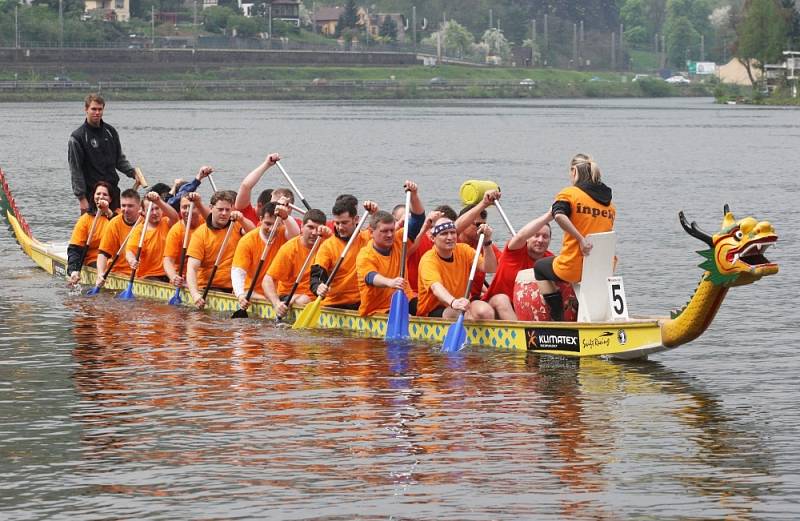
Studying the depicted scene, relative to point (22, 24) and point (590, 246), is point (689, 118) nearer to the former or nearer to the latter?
point (22, 24)

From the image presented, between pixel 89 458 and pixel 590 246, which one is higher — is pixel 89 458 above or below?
below

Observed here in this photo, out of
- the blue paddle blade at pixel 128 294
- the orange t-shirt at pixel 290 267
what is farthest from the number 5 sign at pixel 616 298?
the blue paddle blade at pixel 128 294

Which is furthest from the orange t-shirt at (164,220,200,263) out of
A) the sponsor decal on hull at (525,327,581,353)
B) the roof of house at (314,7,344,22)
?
the roof of house at (314,7,344,22)

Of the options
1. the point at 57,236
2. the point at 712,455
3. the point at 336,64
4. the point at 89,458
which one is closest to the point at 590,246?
the point at 712,455

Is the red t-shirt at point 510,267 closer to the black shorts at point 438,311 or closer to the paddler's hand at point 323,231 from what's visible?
the black shorts at point 438,311

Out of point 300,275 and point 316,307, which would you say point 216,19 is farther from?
point 316,307

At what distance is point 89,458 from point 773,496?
218 inches

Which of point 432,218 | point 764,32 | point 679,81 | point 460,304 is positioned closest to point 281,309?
point 432,218

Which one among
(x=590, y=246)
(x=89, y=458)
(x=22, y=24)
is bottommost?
(x=89, y=458)

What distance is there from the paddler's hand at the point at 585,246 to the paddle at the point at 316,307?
3472 mm

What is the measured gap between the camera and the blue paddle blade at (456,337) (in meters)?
17.2

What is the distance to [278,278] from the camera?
1964cm

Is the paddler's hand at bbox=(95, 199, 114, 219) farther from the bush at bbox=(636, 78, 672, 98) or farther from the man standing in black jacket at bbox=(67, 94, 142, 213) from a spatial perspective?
the bush at bbox=(636, 78, 672, 98)

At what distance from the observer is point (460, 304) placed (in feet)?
55.3
